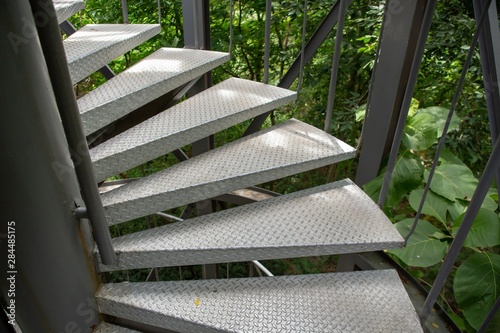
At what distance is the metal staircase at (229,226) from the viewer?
129 cm

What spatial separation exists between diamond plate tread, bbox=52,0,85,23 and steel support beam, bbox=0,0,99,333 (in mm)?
956

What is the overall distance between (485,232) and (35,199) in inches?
68.4

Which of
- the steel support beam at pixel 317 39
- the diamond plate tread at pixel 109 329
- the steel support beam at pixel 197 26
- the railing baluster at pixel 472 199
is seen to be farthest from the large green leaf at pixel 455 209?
the steel support beam at pixel 197 26

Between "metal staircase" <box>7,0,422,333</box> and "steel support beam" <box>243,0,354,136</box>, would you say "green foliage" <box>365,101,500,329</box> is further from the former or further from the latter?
"steel support beam" <box>243,0,354,136</box>

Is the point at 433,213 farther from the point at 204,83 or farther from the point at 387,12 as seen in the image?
the point at 204,83

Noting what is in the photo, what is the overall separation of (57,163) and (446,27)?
2.77m

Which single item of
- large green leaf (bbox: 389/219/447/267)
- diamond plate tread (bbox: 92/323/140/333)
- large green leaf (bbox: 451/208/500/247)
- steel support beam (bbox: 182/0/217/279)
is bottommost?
diamond plate tread (bbox: 92/323/140/333)

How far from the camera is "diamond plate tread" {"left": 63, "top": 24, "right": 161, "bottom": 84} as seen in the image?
5.27 feet

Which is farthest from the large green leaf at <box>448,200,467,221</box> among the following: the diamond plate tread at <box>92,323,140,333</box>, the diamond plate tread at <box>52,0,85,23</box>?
the diamond plate tread at <box>52,0,85,23</box>

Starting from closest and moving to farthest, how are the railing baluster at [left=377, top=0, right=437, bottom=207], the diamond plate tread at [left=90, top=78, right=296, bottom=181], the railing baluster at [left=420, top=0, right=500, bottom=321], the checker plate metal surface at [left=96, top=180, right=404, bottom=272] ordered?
the railing baluster at [left=420, top=0, right=500, bottom=321] < the railing baluster at [left=377, top=0, right=437, bottom=207] < the checker plate metal surface at [left=96, top=180, right=404, bottom=272] < the diamond plate tread at [left=90, top=78, right=296, bottom=181]

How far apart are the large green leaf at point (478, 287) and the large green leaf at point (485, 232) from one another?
0.09 metres

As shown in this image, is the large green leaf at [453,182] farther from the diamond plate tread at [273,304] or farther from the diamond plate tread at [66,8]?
the diamond plate tread at [66,8]

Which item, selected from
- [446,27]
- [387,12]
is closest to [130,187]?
[387,12]

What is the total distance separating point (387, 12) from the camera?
1634 mm
